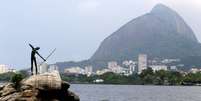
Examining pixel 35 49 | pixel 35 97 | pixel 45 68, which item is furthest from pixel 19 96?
pixel 45 68

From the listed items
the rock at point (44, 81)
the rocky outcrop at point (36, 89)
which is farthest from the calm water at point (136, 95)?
the rock at point (44, 81)

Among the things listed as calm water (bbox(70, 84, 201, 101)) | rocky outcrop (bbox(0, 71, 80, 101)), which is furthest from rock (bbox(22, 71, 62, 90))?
calm water (bbox(70, 84, 201, 101))

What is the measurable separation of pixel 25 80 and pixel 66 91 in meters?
3.34

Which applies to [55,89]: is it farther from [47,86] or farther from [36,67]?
[36,67]

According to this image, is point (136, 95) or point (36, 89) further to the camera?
point (136, 95)

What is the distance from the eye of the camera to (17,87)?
38.5m

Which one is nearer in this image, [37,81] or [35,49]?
[37,81]

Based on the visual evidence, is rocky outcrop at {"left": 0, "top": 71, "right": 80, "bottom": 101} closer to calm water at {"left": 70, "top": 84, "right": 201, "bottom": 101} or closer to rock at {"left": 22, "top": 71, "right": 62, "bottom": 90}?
rock at {"left": 22, "top": 71, "right": 62, "bottom": 90}

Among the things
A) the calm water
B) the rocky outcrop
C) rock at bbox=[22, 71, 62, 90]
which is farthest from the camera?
the calm water

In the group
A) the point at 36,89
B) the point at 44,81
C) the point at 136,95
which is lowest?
the point at 136,95

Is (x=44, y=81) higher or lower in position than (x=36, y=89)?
higher

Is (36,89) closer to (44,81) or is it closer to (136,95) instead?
(44,81)

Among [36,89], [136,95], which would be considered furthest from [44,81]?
[136,95]

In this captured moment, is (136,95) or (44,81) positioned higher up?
(44,81)
